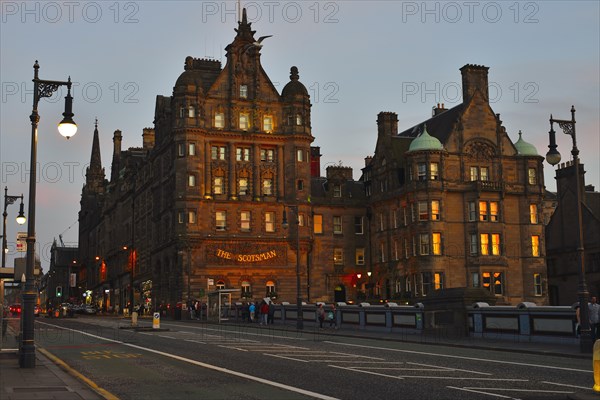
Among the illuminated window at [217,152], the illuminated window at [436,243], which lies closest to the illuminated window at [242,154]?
the illuminated window at [217,152]

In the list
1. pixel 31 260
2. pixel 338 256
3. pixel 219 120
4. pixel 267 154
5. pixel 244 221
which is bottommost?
pixel 31 260

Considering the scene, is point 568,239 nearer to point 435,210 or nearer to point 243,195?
point 435,210

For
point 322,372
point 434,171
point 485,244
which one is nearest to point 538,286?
point 485,244

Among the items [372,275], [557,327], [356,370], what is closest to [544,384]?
[356,370]

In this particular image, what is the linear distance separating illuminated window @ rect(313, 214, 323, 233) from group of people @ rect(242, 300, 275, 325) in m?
22.8

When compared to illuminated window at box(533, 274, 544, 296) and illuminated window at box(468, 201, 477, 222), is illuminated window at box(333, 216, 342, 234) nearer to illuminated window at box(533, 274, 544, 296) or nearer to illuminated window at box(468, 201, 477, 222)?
illuminated window at box(468, 201, 477, 222)

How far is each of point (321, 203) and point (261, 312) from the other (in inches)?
1228

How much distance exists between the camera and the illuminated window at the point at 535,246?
2992 inches

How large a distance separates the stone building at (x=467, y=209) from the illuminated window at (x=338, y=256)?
18.7 feet

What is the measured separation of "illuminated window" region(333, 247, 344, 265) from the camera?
83.7 meters

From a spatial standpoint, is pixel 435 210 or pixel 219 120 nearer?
pixel 435 210

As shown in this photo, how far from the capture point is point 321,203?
83688mm

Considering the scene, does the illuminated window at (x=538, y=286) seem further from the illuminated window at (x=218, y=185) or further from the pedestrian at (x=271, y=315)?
the illuminated window at (x=218, y=185)

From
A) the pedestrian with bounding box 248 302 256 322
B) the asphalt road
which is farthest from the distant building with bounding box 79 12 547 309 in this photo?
the asphalt road
